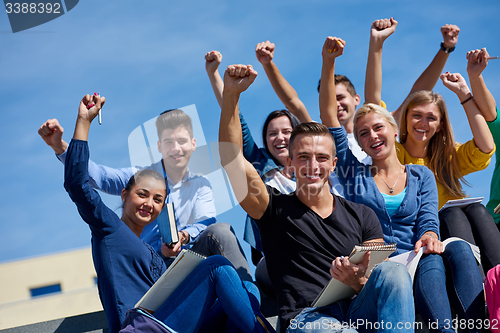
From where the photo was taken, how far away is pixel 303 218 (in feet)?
7.39

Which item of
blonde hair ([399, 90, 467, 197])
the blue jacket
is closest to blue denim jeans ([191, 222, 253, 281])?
the blue jacket

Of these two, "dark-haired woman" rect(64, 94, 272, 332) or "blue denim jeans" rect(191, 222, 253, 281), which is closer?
"dark-haired woman" rect(64, 94, 272, 332)

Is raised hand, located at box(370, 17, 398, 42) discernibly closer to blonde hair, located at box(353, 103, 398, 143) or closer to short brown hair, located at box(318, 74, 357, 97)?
short brown hair, located at box(318, 74, 357, 97)

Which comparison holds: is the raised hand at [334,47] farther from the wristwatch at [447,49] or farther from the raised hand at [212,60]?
the wristwatch at [447,49]

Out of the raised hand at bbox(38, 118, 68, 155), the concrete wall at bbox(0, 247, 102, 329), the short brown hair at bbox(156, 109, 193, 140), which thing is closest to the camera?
the raised hand at bbox(38, 118, 68, 155)

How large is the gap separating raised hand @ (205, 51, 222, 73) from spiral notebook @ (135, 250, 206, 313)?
1.46 m

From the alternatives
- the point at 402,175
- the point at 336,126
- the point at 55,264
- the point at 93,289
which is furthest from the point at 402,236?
the point at 55,264

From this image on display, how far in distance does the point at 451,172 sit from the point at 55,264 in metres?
16.1

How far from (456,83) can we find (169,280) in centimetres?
251

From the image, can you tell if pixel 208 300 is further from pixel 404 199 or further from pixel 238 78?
pixel 404 199

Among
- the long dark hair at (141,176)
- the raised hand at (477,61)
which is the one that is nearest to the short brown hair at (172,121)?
the long dark hair at (141,176)

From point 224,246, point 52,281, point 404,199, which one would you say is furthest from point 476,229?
point 52,281

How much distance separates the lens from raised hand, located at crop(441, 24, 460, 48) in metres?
3.70

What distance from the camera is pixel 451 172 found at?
3.15 meters
